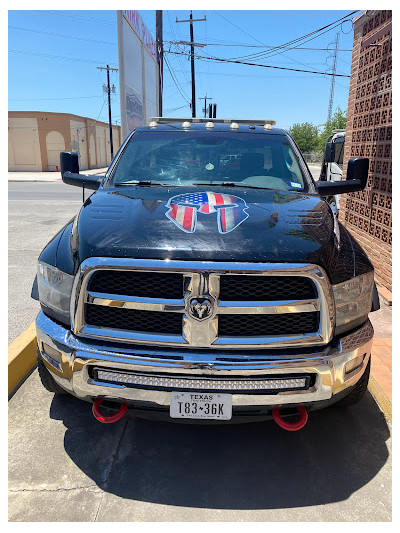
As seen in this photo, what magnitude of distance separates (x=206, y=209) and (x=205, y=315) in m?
0.69

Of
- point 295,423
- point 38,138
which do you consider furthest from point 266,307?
point 38,138

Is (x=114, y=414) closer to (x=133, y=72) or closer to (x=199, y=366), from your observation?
(x=199, y=366)

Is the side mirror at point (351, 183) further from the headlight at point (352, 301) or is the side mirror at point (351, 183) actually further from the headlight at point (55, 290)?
the headlight at point (55, 290)

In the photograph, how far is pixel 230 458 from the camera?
2492mm

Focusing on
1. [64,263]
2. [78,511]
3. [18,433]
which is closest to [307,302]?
[64,263]

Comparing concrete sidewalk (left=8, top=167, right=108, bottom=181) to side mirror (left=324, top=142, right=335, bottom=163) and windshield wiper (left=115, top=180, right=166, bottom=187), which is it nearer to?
side mirror (left=324, top=142, right=335, bottom=163)

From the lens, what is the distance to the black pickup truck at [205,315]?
2020mm

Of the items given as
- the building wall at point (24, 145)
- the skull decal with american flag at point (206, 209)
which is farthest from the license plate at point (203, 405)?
the building wall at point (24, 145)

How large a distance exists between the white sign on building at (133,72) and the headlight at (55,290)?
25.8 feet

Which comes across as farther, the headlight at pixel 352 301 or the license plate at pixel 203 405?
the headlight at pixel 352 301

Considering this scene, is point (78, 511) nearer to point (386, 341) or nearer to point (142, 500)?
point (142, 500)

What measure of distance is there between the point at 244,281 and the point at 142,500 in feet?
4.22

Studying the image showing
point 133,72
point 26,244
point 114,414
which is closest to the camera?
point 114,414
